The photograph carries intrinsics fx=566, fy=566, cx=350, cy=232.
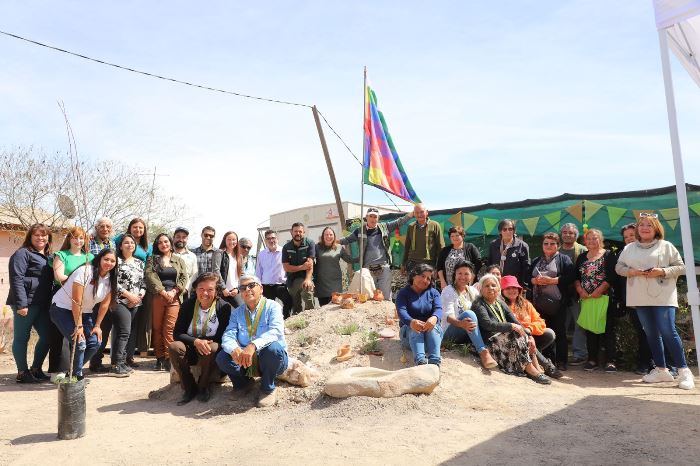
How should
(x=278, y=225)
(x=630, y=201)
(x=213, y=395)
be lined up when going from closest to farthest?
(x=213, y=395) → (x=630, y=201) → (x=278, y=225)

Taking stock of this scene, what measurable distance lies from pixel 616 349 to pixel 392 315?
2.89 meters

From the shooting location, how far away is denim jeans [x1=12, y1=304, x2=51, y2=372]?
20.9 ft

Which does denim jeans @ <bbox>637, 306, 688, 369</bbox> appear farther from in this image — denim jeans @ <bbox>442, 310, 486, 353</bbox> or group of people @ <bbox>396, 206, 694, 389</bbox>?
denim jeans @ <bbox>442, 310, 486, 353</bbox>

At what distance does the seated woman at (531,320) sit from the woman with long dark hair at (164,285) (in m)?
3.92

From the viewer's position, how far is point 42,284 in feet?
21.1

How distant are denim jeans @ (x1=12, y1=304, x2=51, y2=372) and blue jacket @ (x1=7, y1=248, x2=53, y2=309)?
0.33 ft

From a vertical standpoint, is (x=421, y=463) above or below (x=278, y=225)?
below

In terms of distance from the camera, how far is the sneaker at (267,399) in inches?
204

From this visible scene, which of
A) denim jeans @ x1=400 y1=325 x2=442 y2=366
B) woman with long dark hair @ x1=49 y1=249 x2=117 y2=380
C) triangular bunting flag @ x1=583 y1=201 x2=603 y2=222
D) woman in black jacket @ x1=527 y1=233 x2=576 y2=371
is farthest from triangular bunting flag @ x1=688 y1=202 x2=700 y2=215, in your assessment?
woman with long dark hair @ x1=49 y1=249 x2=117 y2=380

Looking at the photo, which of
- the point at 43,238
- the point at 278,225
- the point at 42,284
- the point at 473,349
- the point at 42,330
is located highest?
the point at 278,225

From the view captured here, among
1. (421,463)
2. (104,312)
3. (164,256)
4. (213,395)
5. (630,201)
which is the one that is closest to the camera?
(421,463)

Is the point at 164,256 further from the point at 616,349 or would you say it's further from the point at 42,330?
the point at 616,349

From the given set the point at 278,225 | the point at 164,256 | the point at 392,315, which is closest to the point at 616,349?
the point at 392,315

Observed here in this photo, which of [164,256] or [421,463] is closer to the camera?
[421,463]
